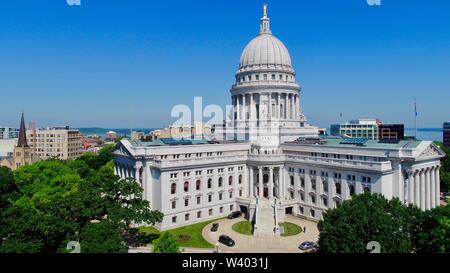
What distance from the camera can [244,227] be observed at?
6419 cm

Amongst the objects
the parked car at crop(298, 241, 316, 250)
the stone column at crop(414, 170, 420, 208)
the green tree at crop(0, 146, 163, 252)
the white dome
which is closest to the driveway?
the parked car at crop(298, 241, 316, 250)

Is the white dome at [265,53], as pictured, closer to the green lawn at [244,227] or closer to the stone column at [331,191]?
the stone column at [331,191]

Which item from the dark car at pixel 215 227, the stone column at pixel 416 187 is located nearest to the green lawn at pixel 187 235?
the dark car at pixel 215 227

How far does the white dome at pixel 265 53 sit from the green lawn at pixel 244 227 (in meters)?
49.4

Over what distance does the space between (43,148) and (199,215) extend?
14678 cm

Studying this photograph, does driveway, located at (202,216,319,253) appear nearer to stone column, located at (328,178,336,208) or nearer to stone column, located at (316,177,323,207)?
stone column, located at (316,177,323,207)

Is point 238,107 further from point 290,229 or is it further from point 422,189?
point 422,189

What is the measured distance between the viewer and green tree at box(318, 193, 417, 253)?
36.4m

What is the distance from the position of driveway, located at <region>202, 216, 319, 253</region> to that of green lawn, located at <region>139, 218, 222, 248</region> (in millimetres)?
1228

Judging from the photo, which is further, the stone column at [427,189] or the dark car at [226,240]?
the stone column at [427,189]

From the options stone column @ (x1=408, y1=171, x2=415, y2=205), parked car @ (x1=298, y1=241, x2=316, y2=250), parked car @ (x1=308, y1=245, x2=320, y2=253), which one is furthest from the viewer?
stone column @ (x1=408, y1=171, x2=415, y2=205)

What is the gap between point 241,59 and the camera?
102m

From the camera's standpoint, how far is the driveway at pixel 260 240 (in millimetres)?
52812

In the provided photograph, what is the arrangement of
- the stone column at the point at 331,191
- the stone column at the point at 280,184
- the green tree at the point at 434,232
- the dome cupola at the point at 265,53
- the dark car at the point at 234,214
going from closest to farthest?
the green tree at the point at 434,232
the stone column at the point at 331,191
the dark car at the point at 234,214
the stone column at the point at 280,184
the dome cupola at the point at 265,53
